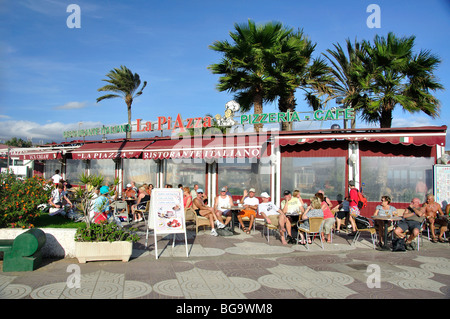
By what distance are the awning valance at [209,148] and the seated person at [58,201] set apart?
4.61 m

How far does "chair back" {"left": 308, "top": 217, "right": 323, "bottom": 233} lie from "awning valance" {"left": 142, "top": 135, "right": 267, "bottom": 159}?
4690 mm

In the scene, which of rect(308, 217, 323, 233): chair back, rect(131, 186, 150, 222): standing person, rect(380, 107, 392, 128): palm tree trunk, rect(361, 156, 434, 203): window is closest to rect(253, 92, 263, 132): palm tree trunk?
rect(380, 107, 392, 128): palm tree trunk

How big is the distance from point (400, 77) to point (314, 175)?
21.5 ft

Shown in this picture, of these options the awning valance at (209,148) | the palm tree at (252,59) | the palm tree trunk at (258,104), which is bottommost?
the awning valance at (209,148)

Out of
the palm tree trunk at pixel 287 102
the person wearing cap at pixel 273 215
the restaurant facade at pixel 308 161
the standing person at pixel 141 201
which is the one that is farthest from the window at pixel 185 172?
the palm tree trunk at pixel 287 102

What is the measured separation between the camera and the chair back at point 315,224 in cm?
849

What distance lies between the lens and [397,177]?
1195cm

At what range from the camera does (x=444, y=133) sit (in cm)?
1123

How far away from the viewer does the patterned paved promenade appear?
506 cm

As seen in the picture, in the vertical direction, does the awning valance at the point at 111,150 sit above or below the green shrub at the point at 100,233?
above

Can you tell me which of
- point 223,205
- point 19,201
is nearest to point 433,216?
point 223,205

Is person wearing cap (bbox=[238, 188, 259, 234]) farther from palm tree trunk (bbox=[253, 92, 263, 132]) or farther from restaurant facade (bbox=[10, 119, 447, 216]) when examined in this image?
palm tree trunk (bbox=[253, 92, 263, 132])

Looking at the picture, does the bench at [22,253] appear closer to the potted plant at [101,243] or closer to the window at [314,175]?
the potted plant at [101,243]
